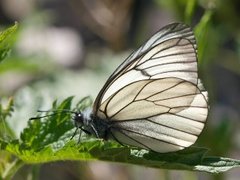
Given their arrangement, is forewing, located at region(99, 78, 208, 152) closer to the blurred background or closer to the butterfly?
the butterfly

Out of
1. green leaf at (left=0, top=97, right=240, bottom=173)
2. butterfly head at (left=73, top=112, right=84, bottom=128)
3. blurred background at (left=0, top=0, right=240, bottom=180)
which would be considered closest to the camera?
green leaf at (left=0, top=97, right=240, bottom=173)

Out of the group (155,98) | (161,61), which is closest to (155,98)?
(155,98)

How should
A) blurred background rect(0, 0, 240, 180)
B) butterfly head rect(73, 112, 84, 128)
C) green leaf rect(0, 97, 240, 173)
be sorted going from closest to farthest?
green leaf rect(0, 97, 240, 173), butterfly head rect(73, 112, 84, 128), blurred background rect(0, 0, 240, 180)

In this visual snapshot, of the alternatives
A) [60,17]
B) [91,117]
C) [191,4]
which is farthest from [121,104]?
[60,17]

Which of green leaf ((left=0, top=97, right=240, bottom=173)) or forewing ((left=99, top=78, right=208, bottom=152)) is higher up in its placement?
forewing ((left=99, top=78, right=208, bottom=152))

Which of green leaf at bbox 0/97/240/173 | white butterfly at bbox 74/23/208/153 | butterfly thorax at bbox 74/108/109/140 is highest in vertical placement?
white butterfly at bbox 74/23/208/153

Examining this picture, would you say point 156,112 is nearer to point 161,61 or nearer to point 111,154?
point 161,61

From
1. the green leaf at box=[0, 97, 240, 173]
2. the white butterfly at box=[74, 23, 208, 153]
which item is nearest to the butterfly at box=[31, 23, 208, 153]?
the white butterfly at box=[74, 23, 208, 153]
